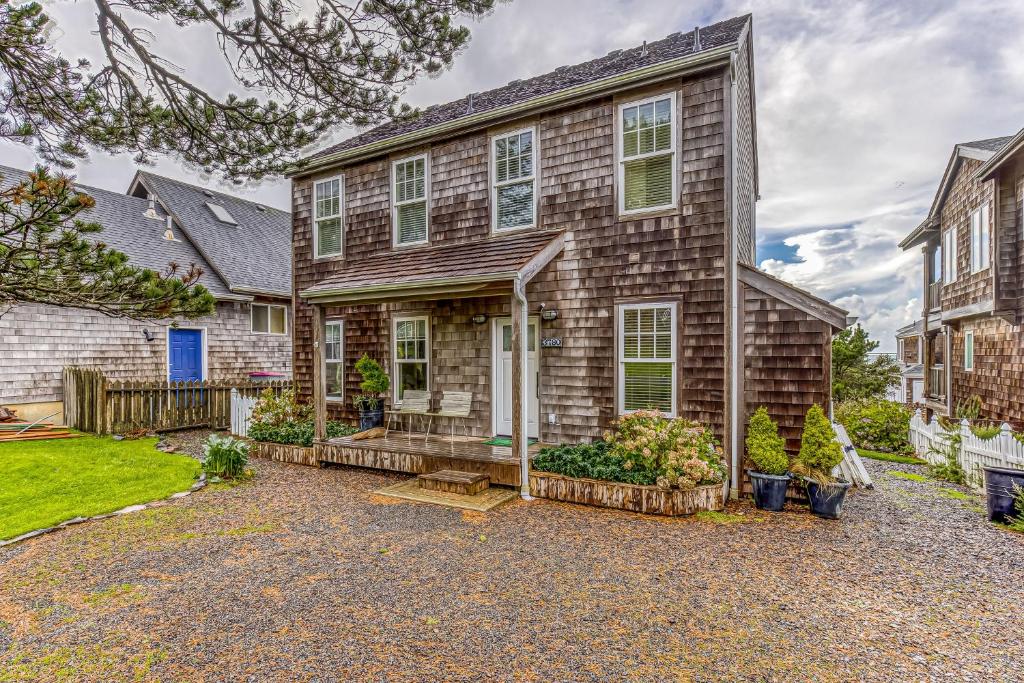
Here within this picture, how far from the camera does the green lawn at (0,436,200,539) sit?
607cm

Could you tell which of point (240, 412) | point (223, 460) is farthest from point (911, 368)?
point (223, 460)

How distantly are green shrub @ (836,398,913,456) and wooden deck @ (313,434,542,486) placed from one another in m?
8.31

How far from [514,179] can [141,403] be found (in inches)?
396

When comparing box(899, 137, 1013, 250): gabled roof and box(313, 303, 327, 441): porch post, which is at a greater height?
box(899, 137, 1013, 250): gabled roof

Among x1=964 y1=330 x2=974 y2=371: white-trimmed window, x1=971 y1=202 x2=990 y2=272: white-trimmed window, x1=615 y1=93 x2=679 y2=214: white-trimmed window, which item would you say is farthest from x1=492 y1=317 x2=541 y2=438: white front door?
x1=964 y1=330 x2=974 y2=371: white-trimmed window

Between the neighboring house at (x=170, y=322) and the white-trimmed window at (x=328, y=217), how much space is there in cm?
499

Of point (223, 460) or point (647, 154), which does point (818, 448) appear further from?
point (223, 460)

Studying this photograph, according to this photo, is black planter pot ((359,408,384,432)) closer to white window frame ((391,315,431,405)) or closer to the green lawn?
white window frame ((391,315,431,405))

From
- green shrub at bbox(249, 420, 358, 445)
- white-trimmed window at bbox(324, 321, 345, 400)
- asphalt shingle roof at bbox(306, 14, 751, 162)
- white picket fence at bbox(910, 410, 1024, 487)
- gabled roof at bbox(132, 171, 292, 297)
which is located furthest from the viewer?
gabled roof at bbox(132, 171, 292, 297)

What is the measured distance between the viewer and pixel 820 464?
6.25m

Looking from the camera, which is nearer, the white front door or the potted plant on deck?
the white front door

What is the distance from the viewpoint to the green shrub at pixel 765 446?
6.38m

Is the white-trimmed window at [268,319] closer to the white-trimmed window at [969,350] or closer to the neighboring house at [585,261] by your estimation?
the neighboring house at [585,261]

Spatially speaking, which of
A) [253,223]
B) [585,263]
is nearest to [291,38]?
[585,263]
